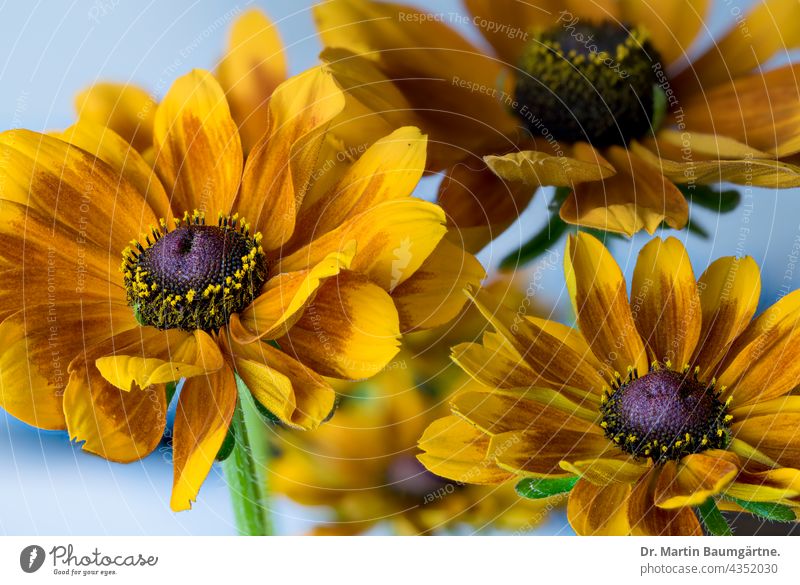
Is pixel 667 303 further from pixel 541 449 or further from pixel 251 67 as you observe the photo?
pixel 251 67

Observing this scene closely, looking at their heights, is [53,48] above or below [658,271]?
above

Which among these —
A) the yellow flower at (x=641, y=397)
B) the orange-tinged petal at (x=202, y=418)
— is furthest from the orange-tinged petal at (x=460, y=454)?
the orange-tinged petal at (x=202, y=418)

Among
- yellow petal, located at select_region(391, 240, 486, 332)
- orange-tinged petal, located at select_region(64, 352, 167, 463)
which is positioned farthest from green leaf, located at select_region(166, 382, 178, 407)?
yellow petal, located at select_region(391, 240, 486, 332)

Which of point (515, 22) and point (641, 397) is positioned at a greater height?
point (515, 22)

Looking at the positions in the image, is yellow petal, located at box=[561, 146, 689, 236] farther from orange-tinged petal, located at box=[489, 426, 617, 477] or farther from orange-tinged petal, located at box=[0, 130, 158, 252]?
orange-tinged petal, located at box=[0, 130, 158, 252]

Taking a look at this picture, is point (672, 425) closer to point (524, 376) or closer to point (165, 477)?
point (524, 376)
